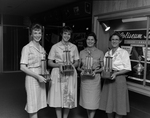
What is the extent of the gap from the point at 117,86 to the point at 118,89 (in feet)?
0.15

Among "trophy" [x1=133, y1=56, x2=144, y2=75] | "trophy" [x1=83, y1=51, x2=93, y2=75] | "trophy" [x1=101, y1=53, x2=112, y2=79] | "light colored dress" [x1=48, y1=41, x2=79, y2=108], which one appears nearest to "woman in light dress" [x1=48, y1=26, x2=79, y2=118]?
"light colored dress" [x1=48, y1=41, x2=79, y2=108]

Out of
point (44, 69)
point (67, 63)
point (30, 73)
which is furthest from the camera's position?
point (67, 63)

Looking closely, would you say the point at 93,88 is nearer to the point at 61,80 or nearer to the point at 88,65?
the point at 88,65

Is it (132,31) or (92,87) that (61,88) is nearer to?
(92,87)

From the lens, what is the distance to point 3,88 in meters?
4.80

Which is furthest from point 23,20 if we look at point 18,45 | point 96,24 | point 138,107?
point 138,107

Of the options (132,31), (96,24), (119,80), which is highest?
(96,24)

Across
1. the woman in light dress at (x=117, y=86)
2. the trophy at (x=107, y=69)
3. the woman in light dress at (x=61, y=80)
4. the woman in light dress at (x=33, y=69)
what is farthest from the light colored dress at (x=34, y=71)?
the woman in light dress at (x=117, y=86)

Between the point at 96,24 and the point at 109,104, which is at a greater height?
the point at 96,24

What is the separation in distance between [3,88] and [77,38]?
2.65 metres

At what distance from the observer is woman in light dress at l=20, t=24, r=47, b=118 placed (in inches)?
82.8

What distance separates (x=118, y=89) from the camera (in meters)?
2.33

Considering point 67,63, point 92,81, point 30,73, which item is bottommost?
point 92,81

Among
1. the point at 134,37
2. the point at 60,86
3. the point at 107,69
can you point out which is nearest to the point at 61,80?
the point at 60,86
